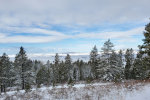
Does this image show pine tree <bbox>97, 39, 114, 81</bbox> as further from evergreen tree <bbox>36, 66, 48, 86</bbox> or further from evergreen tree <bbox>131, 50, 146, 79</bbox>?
evergreen tree <bbox>36, 66, 48, 86</bbox>

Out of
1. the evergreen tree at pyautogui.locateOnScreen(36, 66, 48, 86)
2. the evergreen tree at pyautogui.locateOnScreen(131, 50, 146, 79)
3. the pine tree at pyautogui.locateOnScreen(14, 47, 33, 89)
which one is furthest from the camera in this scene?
the evergreen tree at pyautogui.locateOnScreen(36, 66, 48, 86)

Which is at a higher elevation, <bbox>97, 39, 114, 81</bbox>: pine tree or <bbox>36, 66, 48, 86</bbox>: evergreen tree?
<bbox>97, 39, 114, 81</bbox>: pine tree

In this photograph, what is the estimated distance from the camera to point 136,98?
6375mm

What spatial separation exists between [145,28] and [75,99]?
1370 cm

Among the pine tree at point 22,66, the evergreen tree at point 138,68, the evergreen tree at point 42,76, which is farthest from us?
the evergreen tree at point 42,76

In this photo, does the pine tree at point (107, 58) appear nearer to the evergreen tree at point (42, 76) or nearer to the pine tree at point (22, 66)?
the pine tree at point (22, 66)

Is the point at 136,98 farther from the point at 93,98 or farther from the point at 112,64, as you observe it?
the point at 112,64

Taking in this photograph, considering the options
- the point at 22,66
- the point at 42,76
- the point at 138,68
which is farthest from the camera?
the point at 42,76

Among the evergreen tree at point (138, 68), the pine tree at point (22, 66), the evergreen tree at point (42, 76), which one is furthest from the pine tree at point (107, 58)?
the evergreen tree at point (42, 76)

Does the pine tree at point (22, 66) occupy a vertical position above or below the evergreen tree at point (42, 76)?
above

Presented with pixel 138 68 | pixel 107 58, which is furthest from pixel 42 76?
pixel 138 68

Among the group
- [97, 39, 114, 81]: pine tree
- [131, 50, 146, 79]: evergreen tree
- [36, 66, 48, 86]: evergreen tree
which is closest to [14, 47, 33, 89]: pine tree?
[97, 39, 114, 81]: pine tree

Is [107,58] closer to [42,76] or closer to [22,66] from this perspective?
[22,66]

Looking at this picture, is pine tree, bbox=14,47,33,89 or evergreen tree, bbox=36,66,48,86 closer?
pine tree, bbox=14,47,33,89
